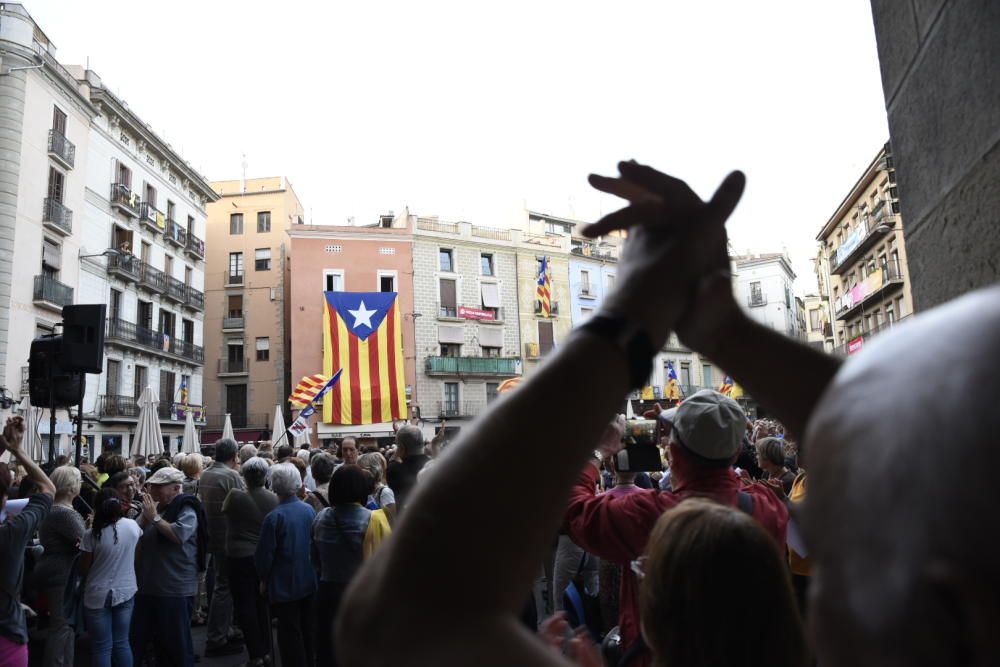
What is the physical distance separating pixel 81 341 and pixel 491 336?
85.7ft

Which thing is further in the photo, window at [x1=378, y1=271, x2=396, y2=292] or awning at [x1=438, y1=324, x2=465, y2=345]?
awning at [x1=438, y1=324, x2=465, y2=345]

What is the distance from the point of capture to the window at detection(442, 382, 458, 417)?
3155cm

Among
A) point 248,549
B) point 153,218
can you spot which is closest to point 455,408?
point 153,218

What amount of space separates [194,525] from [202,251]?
28292 mm

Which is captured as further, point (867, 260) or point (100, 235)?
point (867, 260)

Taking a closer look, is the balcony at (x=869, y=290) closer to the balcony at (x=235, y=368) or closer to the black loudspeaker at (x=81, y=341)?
the balcony at (x=235, y=368)

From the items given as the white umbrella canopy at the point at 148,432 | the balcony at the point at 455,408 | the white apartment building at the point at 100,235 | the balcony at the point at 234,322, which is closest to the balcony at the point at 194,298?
the white apartment building at the point at 100,235

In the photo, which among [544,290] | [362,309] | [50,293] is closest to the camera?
[50,293]

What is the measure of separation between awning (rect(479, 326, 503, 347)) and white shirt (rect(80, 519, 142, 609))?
28.2m

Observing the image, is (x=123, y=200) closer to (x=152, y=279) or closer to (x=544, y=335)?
(x=152, y=279)

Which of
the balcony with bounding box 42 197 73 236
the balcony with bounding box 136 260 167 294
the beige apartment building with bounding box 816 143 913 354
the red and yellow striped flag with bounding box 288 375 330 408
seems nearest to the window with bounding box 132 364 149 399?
the balcony with bounding box 136 260 167 294

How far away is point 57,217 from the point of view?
69.4 ft

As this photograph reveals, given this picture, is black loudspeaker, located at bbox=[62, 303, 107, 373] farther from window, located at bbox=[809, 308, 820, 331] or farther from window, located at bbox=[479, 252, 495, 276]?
window, located at bbox=[809, 308, 820, 331]

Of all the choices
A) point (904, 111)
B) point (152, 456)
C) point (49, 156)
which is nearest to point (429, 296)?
point (49, 156)
